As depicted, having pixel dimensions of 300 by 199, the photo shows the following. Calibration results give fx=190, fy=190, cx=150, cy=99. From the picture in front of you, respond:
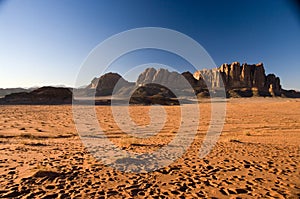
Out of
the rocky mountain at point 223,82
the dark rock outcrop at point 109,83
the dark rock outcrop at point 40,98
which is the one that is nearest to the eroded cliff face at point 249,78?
the rocky mountain at point 223,82

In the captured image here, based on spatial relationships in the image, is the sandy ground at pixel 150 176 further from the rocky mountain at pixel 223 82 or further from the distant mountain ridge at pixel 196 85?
the rocky mountain at pixel 223 82

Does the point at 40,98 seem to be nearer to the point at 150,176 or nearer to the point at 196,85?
the point at 150,176

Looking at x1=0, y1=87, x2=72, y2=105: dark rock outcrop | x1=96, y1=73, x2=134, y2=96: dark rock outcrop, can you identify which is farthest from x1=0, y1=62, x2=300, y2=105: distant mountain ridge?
x1=0, y1=87, x2=72, y2=105: dark rock outcrop

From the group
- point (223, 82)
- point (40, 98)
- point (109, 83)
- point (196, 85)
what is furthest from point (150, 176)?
point (223, 82)

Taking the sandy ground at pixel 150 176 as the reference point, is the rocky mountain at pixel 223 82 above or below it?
above

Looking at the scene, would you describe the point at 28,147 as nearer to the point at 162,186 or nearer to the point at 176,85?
the point at 162,186

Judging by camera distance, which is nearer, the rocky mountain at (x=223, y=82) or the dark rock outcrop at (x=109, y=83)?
the dark rock outcrop at (x=109, y=83)

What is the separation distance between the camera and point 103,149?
890cm

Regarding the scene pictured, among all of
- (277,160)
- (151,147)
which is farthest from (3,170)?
(277,160)

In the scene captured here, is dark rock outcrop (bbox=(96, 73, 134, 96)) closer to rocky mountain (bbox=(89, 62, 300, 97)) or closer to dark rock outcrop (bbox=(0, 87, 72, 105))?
rocky mountain (bbox=(89, 62, 300, 97))

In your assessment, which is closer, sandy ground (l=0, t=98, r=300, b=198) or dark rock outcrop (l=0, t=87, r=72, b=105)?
sandy ground (l=0, t=98, r=300, b=198)

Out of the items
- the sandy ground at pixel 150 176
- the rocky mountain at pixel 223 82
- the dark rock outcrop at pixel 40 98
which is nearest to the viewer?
the sandy ground at pixel 150 176

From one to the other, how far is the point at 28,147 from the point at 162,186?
22.7 feet

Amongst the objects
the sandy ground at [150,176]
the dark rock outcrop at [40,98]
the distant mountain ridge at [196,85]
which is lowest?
the sandy ground at [150,176]
